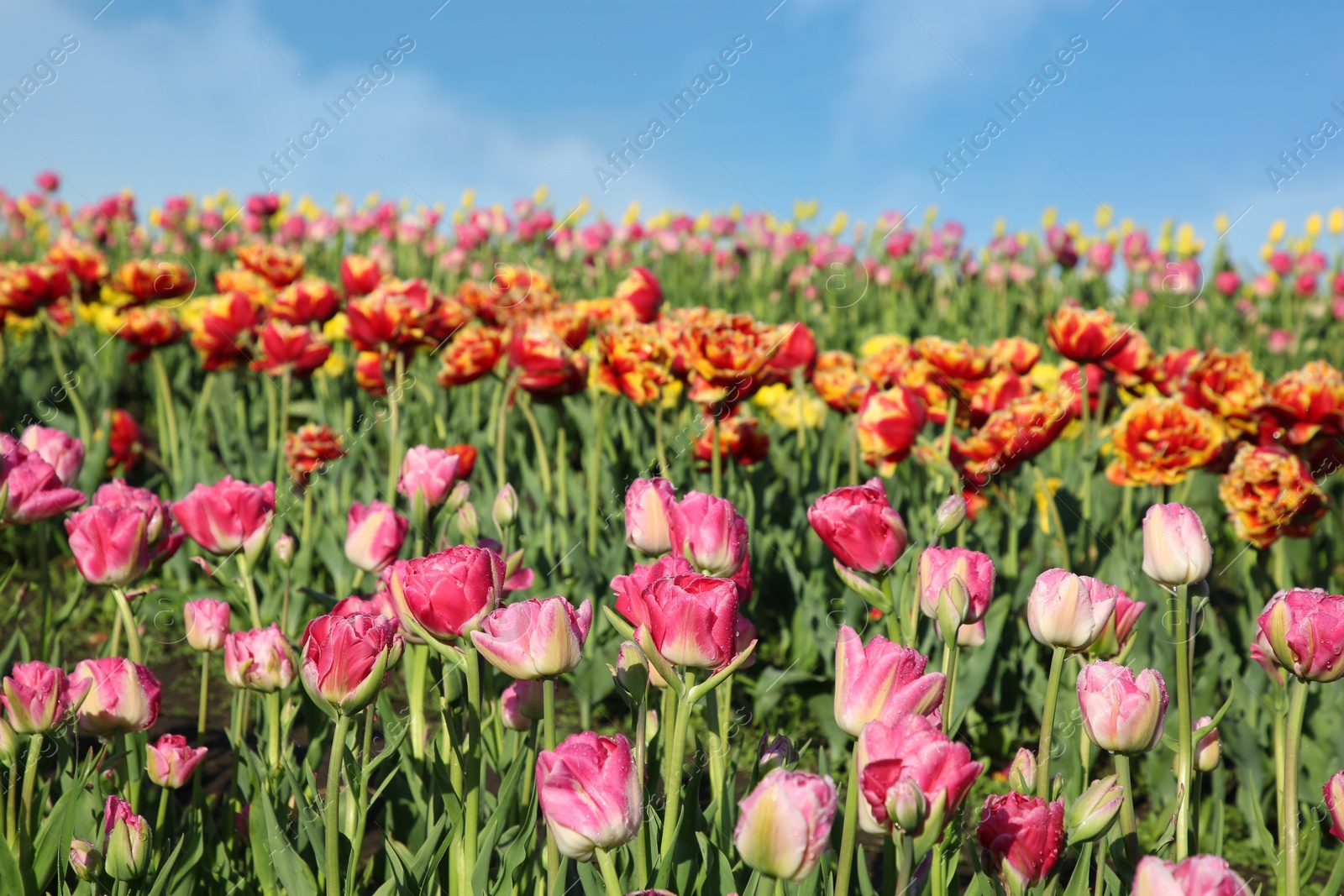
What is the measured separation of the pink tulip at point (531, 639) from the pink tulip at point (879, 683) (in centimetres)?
23

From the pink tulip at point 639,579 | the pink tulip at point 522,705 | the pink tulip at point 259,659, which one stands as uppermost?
the pink tulip at point 639,579

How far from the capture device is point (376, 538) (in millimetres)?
1407

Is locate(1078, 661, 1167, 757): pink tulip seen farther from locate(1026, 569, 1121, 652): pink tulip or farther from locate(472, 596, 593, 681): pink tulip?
locate(472, 596, 593, 681): pink tulip

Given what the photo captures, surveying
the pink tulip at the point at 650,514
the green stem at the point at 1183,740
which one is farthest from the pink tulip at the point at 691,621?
the green stem at the point at 1183,740

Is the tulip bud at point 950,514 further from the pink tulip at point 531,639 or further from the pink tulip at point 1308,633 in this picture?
the pink tulip at point 531,639

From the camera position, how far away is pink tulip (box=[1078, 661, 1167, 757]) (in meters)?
0.88

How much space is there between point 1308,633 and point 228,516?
1308mm

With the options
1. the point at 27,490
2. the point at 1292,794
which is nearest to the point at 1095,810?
the point at 1292,794

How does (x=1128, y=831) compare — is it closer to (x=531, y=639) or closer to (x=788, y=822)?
(x=788, y=822)

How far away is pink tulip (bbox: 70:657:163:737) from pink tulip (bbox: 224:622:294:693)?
10 cm

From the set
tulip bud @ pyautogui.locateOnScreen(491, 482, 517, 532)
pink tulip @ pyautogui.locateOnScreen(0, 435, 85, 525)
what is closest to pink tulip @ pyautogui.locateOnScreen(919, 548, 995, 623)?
tulip bud @ pyautogui.locateOnScreen(491, 482, 517, 532)

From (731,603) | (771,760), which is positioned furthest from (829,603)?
(731,603)

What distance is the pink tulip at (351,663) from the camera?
878 mm

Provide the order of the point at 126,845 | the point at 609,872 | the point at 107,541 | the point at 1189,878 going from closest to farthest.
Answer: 1. the point at 1189,878
2. the point at 609,872
3. the point at 126,845
4. the point at 107,541
